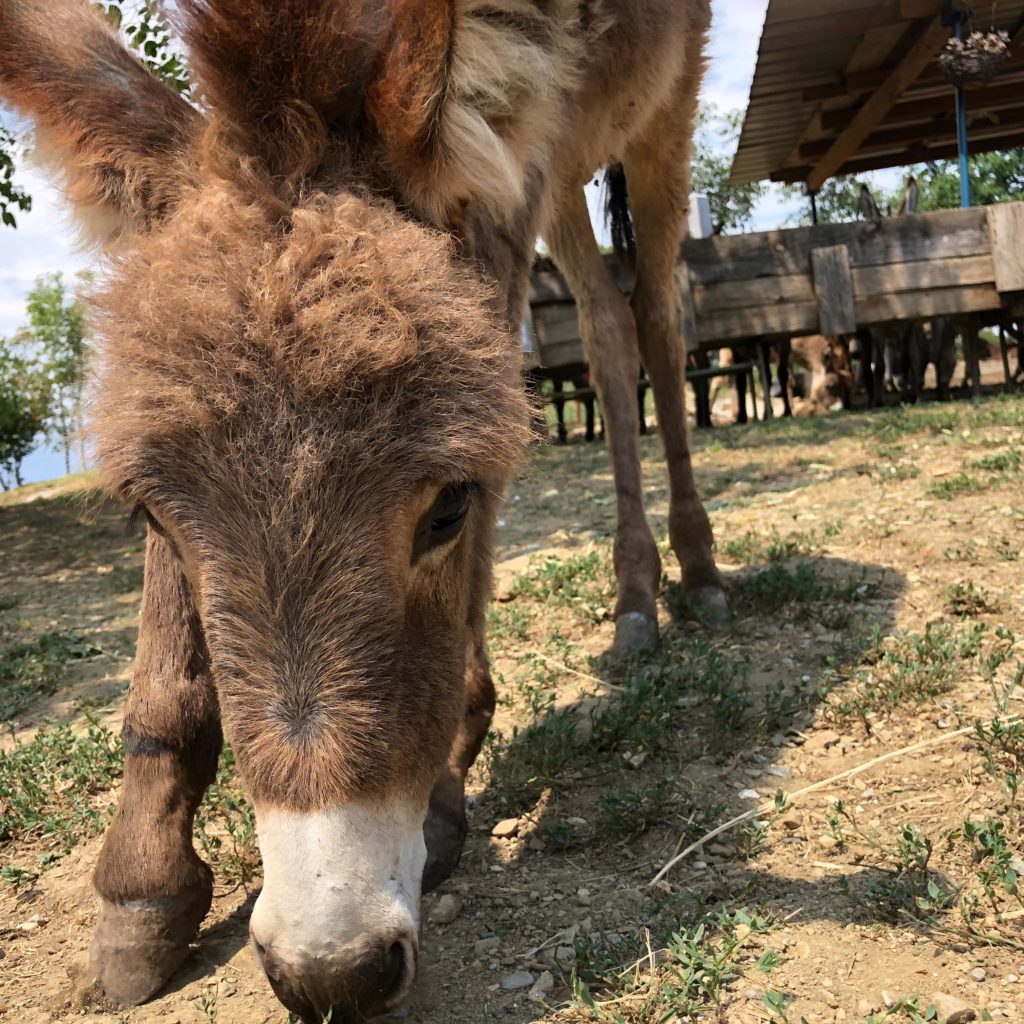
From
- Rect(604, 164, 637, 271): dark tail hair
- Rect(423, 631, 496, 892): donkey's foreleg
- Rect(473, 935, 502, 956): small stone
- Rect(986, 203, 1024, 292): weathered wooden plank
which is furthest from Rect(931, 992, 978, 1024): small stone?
Rect(986, 203, 1024, 292): weathered wooden plank

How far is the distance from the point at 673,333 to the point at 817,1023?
12.6ft

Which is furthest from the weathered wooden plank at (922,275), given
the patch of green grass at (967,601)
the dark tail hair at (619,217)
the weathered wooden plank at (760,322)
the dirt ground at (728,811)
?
the patch of green grass at (967,601)

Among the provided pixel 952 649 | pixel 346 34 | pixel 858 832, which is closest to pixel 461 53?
pixel 346 34

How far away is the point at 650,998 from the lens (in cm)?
186

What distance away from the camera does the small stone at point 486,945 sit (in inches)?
86.7

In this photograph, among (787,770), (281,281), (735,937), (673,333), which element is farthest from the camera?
(673,333)

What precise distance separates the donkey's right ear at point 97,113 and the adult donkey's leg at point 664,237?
126 inches

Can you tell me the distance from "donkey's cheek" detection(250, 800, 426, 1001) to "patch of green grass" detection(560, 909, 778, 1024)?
539mm

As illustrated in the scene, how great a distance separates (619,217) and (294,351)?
4719 millimetres

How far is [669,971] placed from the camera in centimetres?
195

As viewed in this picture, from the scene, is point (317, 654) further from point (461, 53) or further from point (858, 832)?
point (858, 832)

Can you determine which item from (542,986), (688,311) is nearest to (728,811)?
(542,986)

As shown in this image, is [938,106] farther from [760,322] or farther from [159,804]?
[159,804]

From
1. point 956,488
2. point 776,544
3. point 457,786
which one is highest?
point 956,488
